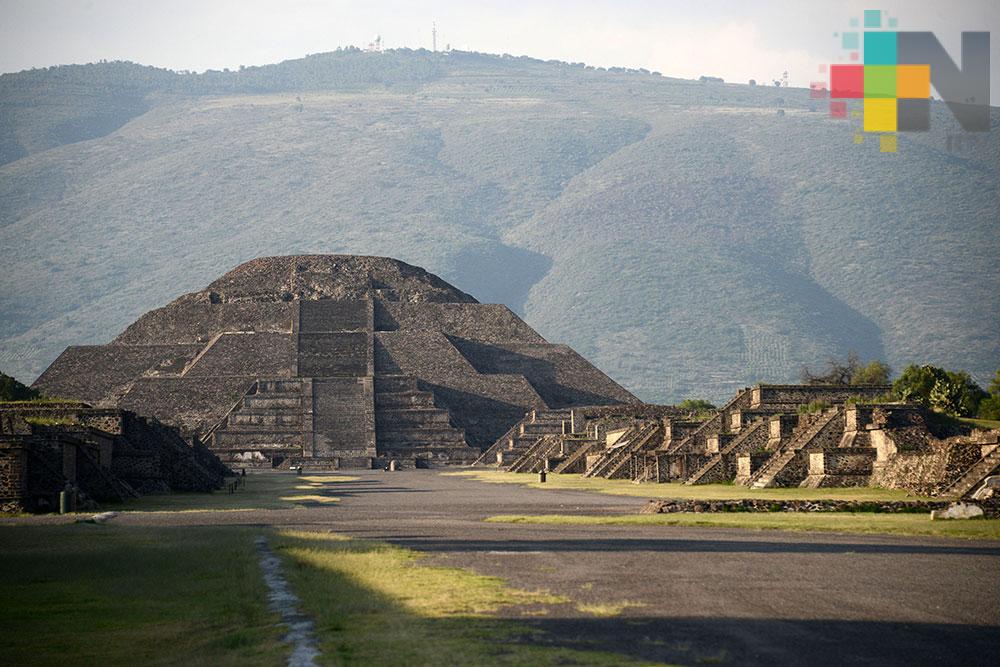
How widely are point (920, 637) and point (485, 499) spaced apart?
2577cm

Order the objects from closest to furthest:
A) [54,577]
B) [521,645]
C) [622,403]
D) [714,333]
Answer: [521,645]
[54,577]
[622,403]
[714,333]

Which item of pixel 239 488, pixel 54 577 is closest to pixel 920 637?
pixel 54 577

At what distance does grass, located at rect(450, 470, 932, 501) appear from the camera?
105ft

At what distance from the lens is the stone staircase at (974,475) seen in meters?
28.1

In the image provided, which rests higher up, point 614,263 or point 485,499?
point 614,263

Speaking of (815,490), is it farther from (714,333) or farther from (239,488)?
(714,333)

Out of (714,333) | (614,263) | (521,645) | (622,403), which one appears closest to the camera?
(521,645)

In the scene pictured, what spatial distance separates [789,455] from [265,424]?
143 feet

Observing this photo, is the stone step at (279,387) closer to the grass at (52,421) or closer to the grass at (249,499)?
the grass at (249,499)

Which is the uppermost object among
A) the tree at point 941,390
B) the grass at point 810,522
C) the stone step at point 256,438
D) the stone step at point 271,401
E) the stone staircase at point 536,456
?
the tree at point 941,390

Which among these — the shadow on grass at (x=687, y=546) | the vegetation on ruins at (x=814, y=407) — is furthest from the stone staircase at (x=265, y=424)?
the shadow on grass at (x=687, y=546)

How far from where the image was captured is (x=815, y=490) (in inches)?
1379

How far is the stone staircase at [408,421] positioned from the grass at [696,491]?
20.0m

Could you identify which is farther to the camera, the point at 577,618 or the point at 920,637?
the point at 577,618
